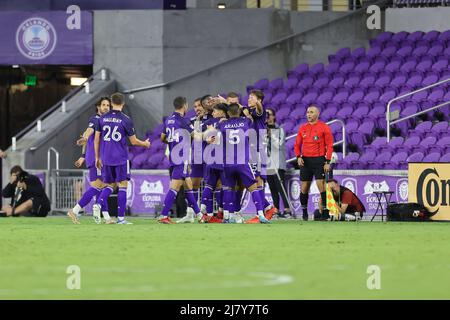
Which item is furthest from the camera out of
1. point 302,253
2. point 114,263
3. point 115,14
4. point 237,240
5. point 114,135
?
point 115,14

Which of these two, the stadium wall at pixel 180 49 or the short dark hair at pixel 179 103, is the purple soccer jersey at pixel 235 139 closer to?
the short dark hair at pixel 179 103

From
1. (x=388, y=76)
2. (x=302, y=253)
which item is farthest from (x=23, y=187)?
(x=302, y=253)

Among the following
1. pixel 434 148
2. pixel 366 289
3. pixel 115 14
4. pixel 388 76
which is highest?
pixel 115 14

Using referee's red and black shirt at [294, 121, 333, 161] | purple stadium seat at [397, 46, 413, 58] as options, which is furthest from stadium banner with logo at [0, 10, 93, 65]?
referee's red and black shirt at [294, 121, 333, 161]

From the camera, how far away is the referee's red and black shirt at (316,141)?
69.1ft

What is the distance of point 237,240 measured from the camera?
14555 mm

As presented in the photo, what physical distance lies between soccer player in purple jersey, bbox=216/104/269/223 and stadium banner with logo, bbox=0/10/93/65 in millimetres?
13452

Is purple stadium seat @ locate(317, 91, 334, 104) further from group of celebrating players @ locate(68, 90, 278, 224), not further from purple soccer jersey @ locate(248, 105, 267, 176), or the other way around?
group of celebrating players @ locate(68, 90, 278, 224)

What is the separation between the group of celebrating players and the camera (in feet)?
61.3

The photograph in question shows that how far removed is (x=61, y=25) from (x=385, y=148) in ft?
34.7

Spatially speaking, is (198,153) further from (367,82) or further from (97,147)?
(367,82)

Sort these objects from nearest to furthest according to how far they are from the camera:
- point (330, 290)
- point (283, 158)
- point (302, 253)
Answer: point (330, 290), point (302, 253), point (283, 158)

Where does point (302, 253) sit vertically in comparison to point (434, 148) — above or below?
below

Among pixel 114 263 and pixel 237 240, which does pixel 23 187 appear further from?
pixel 114 263
